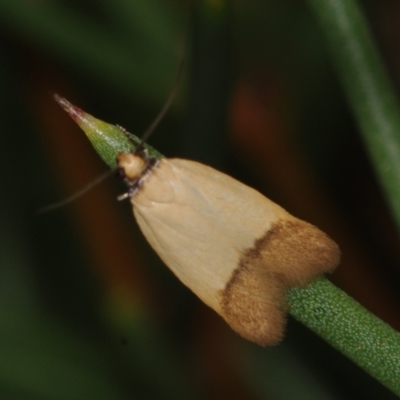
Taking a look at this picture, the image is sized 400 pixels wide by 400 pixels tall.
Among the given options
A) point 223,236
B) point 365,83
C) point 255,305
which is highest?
point 365,83

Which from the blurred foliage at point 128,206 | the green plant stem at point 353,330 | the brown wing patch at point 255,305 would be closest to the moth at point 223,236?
the brown wing patch at point 255,305

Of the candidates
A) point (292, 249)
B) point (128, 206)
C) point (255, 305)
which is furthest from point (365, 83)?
point (128, 206)

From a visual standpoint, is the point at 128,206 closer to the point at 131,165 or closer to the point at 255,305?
the point at 131,165

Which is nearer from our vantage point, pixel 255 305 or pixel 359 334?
pixel 359 334

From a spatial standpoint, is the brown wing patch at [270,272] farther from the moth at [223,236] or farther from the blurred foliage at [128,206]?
the blurred foliage at [128,206]

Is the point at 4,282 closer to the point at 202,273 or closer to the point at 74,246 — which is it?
the point at 74,246

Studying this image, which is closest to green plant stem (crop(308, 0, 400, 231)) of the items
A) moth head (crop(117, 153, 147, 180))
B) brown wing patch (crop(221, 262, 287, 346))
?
brown wing patch (crop(221, 262, 287, 346))

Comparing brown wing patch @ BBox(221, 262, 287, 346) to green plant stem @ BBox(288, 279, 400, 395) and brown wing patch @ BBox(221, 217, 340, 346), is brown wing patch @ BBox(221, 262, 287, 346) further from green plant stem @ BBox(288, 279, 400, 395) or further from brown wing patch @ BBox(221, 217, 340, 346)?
green plant stem @ BBox(288, 279, 400, 395)
